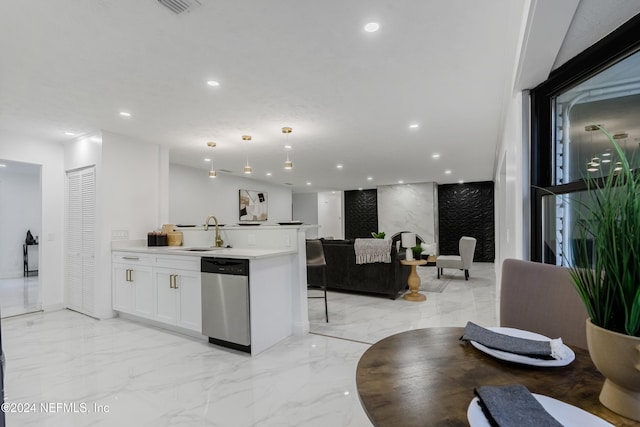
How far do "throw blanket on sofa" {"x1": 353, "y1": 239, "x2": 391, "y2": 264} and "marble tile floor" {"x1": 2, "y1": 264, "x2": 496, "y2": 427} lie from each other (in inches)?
40.1

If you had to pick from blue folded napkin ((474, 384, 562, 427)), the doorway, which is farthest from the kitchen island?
the doorway

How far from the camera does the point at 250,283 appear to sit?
2.82m

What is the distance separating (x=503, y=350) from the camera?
98cm

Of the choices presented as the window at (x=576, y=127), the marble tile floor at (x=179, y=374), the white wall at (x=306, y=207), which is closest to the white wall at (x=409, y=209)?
the white wall at (x=306, y=207)

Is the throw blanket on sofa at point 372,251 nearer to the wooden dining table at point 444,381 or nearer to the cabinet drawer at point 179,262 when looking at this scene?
the cabinet drawer at point 179,262

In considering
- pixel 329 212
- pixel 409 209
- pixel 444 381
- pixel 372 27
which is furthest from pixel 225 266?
pixel 329 212

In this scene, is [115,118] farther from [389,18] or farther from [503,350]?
[503,350]

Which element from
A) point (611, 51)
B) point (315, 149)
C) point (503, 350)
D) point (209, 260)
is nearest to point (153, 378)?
point (209, 260)

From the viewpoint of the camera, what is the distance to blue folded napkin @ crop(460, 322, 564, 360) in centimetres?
93

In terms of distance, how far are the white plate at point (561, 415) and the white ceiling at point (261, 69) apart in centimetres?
199

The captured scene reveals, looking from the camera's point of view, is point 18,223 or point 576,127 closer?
point 576,127

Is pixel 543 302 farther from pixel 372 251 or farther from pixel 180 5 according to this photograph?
pixel 372 251

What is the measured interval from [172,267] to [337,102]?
8.43 feet

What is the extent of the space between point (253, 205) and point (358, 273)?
4716 millimetres
